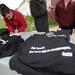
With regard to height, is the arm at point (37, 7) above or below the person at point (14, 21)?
above

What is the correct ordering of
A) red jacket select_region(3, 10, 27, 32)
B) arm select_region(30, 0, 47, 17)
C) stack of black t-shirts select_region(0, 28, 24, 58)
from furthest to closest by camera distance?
red jacket select_region(3, 10, 27, 32), arm select_region(30, 0, 47, 17), stack of black t-shirts select_region(0, 28, 24, 58)

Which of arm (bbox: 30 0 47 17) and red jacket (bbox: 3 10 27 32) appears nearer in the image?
arm (bbox: 30 0 47 17)

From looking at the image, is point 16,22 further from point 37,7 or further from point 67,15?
point 67,15

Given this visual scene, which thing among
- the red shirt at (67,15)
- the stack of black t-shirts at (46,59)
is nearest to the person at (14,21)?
the red shirt at (67,15)

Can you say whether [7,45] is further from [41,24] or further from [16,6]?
[16,6]

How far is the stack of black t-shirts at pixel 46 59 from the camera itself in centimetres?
100

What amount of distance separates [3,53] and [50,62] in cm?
40

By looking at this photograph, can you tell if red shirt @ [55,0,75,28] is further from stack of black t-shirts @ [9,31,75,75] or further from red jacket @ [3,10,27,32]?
stack of black t-shirts @ [9,31,75,75]

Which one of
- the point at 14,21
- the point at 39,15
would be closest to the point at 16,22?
the point at 14,21

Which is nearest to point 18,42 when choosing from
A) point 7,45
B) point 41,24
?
point 7,45

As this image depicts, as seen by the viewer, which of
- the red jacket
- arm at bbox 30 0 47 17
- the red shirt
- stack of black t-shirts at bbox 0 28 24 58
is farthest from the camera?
the red jacket

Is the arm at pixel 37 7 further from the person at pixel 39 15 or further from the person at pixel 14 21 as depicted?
the person at pixel 14 21

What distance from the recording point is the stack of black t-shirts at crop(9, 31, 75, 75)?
1003 millimetres

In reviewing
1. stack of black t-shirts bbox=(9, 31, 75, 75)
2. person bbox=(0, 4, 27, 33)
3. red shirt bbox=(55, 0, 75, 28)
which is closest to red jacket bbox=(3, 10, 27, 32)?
person bbox=(0, 4, 27, 33)
